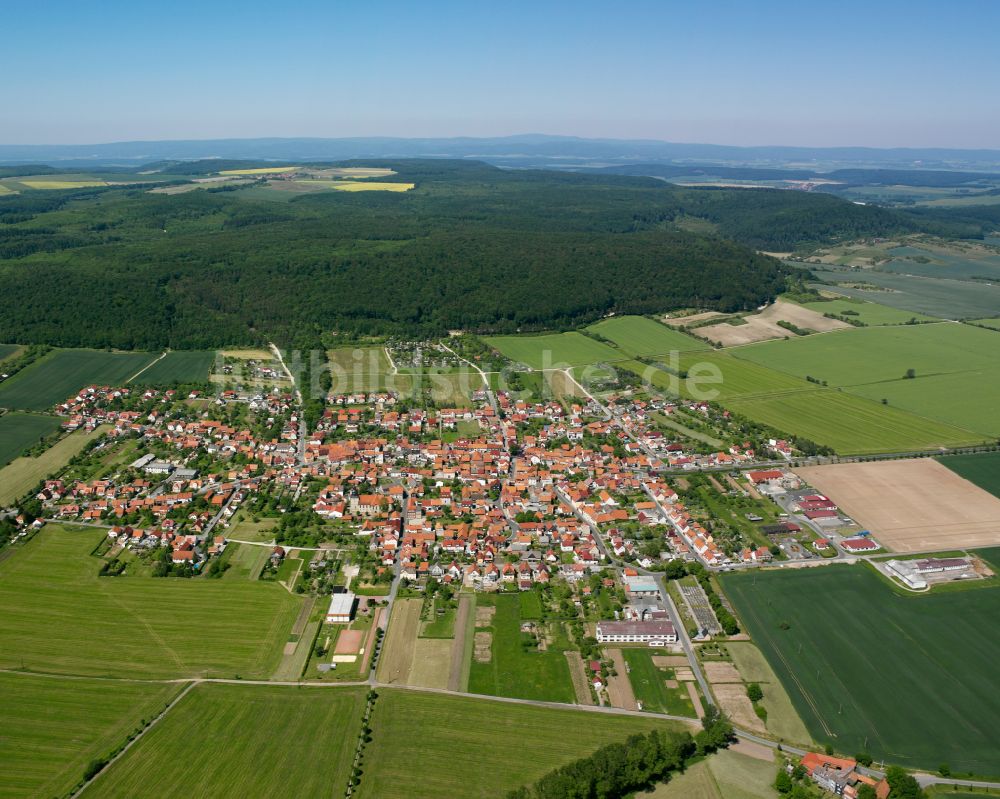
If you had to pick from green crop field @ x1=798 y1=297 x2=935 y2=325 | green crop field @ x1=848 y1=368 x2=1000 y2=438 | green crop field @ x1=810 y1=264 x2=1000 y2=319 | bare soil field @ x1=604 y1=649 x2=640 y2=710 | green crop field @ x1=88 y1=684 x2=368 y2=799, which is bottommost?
green crop field @ x1=88 y1=684 x2=368 y2=799

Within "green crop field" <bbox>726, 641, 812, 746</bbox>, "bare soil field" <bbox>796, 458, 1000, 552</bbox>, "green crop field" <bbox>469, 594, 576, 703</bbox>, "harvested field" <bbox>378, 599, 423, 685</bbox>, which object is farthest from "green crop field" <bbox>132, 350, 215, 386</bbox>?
"bare soil field" <bbox>796, 458, 1000, 552</bbox>

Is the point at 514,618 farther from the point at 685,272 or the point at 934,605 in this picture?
the point at 685,272

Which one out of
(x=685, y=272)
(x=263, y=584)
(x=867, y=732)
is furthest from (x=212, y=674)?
(x=685, y=272)

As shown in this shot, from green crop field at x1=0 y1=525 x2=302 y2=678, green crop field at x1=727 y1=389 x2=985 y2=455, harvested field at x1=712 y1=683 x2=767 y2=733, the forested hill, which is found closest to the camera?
harvested field at x1=712 y1=683 x2=767 y2=733

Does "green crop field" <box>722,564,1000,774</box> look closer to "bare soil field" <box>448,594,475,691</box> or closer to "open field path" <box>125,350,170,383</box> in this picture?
"bare soil field" <box>448,594,475,691</box>

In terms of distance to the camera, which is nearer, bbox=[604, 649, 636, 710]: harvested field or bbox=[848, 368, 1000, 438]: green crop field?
bbox=[604, 649, 636, 710]: harvested field

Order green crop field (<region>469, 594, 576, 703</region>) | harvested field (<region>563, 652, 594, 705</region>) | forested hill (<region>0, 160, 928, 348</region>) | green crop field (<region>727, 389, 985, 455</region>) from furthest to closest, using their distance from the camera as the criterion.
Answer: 1. forested hill (<region>0, 160, 928, 348</region>)
2. green crop field (<region>727, 389, 985, 455</region>)
3. green crop field (<region>469, 594, 576, 703</region>)
4. harvested field (<region>563, 652, 594, 705</region>)
